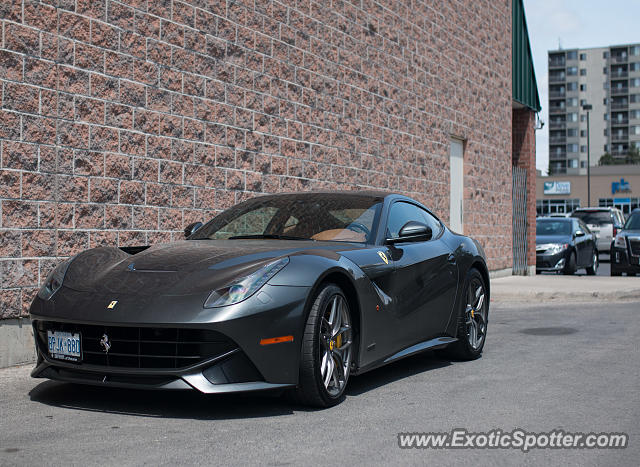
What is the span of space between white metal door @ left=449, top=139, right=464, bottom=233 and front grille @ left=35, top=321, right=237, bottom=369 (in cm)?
1195

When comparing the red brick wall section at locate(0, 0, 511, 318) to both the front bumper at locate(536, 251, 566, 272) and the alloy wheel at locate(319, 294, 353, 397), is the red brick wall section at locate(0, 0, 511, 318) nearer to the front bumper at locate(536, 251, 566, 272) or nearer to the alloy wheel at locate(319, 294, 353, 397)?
the alloy wheel at locate(319, 294, 353, 397)

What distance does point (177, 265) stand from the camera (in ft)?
16.9

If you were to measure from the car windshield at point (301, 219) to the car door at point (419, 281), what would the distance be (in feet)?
0.75

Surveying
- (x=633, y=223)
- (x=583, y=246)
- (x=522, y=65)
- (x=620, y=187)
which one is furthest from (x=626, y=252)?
(x=620, y=187)

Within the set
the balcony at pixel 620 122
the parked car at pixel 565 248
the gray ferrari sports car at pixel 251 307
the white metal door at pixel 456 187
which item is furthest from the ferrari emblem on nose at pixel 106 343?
the balcony at pixel 620 122

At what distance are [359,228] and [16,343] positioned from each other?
295cm

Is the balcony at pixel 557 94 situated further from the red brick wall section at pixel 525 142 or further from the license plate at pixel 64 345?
the license plate at pixel 64 345

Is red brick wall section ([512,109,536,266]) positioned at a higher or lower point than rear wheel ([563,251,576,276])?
higher

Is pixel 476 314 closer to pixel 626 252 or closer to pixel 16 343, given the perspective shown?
pixel 16 343

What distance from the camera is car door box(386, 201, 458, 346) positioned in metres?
6.04

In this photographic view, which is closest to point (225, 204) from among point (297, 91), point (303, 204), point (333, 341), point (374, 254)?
point (297, 91)

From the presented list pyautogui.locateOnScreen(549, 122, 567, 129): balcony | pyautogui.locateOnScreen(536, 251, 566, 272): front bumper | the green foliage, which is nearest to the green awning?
pyautogui.locateOnScreen(536, 251, 566, 272): front bumper

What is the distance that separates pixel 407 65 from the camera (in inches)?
564

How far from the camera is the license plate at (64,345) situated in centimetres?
490
